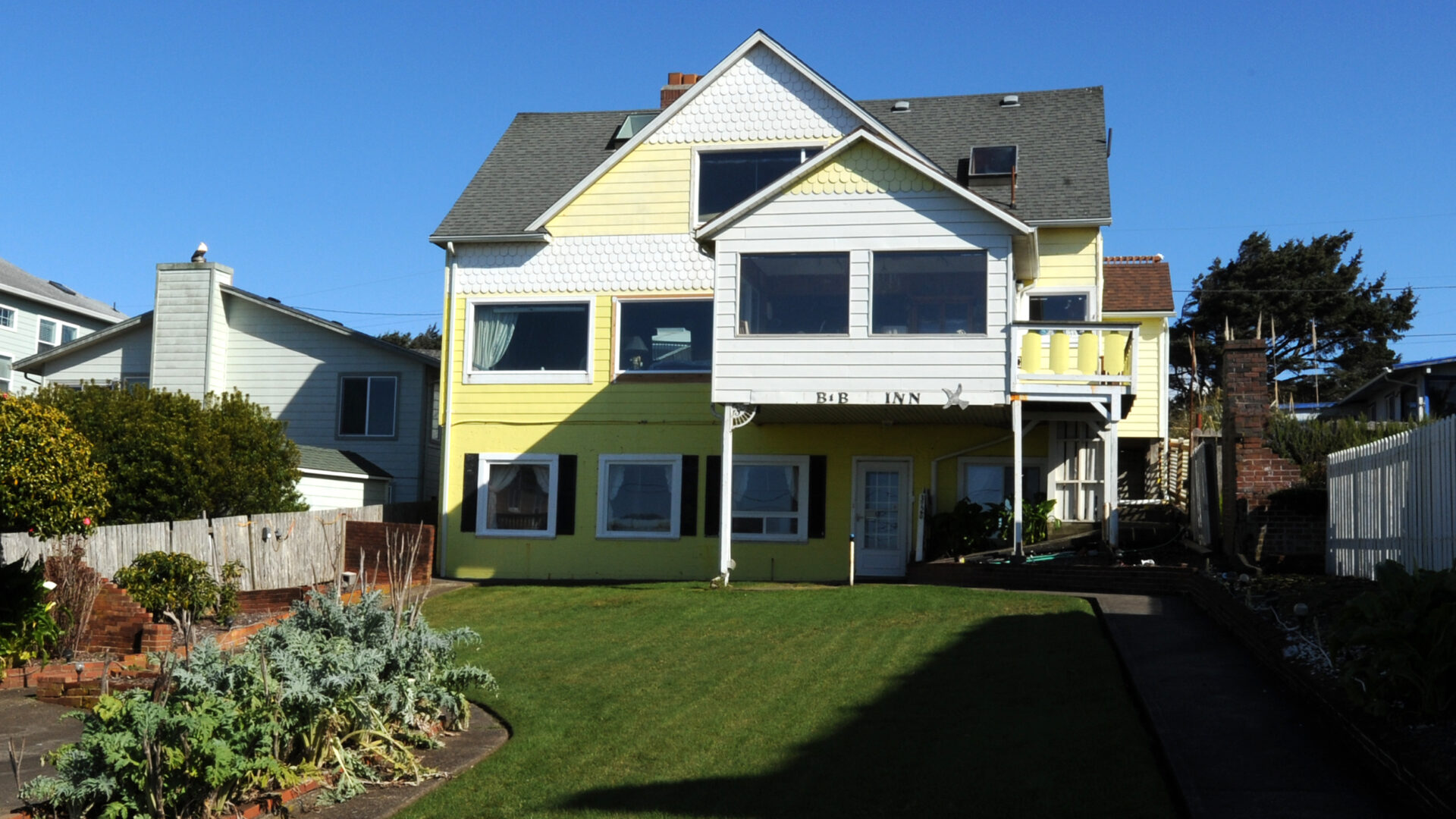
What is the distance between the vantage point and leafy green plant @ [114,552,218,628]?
14148 mm

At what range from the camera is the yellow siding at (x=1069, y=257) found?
21469 mm

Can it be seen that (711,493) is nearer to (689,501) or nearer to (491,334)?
(689,501)

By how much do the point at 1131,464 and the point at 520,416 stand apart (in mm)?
10613

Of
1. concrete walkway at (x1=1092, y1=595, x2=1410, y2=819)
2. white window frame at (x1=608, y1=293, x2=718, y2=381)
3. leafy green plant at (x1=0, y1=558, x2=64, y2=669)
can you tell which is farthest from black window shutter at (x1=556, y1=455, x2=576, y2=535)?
concrete walkway at (x1=1092, y1=595, x2=1410, y2=819)

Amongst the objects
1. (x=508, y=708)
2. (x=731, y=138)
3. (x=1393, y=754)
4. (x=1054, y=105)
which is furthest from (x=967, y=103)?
(x=1393, y=754)

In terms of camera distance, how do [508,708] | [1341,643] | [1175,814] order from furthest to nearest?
[508,708] → [1341,643] → [1175,814]

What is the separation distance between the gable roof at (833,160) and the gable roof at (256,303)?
8445 mm

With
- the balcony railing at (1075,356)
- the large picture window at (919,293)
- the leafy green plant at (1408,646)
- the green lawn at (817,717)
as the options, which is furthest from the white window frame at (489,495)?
the leafy green plant at (1408,646)

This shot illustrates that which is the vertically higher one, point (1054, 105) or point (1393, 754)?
point (1054, 105)

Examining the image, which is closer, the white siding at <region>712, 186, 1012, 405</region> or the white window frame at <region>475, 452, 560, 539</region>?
the white siding at <region>712, 186, 1012, 405</region>

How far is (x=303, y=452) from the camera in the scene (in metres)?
23.5

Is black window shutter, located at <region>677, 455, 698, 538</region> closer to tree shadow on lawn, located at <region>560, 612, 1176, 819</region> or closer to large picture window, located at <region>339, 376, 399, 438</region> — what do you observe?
large picture window, located at <region>339, 376, 399, 438</region>

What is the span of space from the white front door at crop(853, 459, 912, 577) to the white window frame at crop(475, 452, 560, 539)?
5.04 meters

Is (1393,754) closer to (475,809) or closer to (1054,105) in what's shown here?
(475,809)
